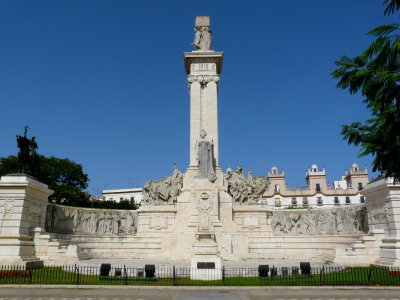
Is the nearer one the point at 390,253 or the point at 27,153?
the point at 390,253

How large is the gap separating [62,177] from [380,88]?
48.1m

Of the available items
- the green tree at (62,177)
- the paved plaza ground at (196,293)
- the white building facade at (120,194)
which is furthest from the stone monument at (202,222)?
the white building facade at (120,194)

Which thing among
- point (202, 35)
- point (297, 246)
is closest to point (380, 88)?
point (297, 246)

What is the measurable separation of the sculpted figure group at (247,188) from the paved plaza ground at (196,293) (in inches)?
606

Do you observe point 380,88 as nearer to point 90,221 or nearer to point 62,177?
point 90,221

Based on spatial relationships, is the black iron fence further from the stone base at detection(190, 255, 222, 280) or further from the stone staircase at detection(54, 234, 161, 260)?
the stone staircase at detection(54, 234, 161, 260)

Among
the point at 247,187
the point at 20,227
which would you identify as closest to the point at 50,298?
the point at 20,227

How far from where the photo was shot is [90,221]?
26.8 metres

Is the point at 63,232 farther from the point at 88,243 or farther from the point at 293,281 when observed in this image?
the point at 293,281

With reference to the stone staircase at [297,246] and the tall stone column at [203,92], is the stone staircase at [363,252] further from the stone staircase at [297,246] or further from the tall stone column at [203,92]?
the tall stone column at [203,92]

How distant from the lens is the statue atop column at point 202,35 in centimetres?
3139

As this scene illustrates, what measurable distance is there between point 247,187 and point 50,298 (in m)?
19.1

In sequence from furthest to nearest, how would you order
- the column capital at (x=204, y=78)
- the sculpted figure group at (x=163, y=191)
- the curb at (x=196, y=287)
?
the column capital at (x=204, y=78) → the sculpted figure group at (x=163, y=191) → the curb at (x=196, y=287)

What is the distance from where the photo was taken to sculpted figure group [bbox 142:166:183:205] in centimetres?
2706
